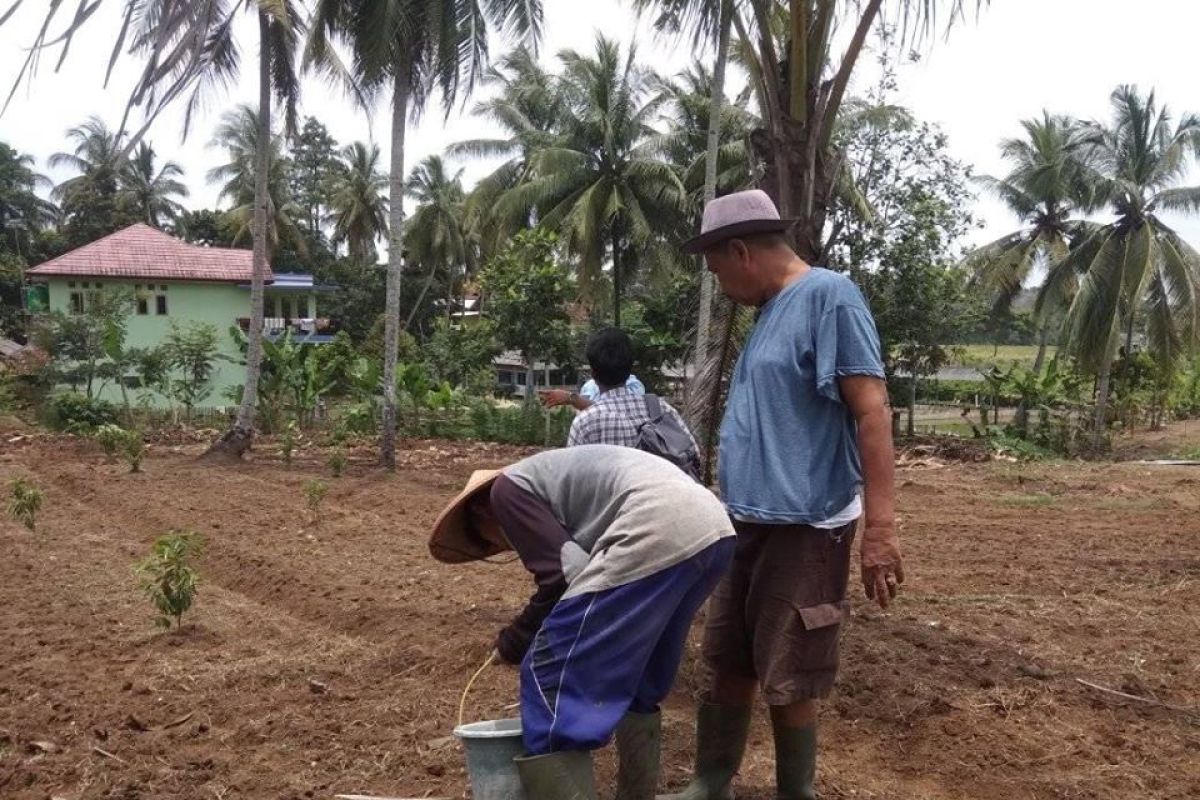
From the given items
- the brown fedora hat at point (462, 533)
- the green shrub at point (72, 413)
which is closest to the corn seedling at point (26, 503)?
the brown fedora hat at point (462, 533)

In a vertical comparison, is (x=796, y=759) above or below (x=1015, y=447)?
above

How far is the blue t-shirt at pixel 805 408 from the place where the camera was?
8.52 ft

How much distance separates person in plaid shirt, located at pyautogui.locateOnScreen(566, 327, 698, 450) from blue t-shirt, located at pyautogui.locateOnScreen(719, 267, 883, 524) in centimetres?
107

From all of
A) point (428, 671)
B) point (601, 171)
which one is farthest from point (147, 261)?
point (428, 671)

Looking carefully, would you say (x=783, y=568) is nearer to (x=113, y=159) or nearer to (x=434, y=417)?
(x=113, y=159)

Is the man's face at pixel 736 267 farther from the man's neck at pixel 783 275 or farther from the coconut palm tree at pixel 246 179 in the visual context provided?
the coconut palm tree at pixel 246 179

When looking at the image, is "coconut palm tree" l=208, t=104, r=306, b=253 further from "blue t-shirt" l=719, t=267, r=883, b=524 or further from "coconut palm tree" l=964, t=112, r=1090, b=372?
"blue t-shirt" l=719, t=267, r=883, b=524

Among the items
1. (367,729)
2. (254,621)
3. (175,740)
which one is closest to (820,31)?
(367,729)

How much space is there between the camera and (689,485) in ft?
8.00

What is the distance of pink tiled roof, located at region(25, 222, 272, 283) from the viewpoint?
28.6 m

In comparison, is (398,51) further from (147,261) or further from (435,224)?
(435,224)

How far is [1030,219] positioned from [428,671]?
28.0 m

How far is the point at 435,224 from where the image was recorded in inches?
1559

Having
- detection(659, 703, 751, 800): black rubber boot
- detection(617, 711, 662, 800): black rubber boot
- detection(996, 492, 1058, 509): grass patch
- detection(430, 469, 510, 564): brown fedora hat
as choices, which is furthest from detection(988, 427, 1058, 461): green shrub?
detection(430, 469, 510, 564): brown fedora hat
